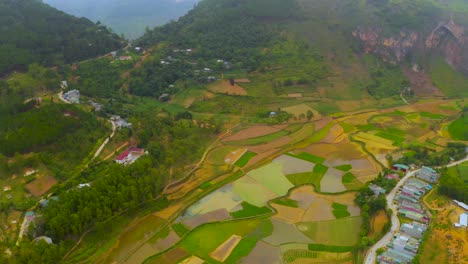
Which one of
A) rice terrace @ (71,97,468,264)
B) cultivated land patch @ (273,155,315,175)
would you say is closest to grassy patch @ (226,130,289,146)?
rice terrace @ (71,97,468,264)

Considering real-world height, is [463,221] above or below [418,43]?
below

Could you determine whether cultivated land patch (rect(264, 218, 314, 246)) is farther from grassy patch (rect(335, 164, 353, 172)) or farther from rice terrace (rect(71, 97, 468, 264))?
grassy patch (rect(335, 164, 353, 172))

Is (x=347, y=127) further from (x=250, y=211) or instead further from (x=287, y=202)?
(x=250, y=211)

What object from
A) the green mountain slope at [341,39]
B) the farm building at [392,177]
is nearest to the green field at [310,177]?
the farm building at [392,177]

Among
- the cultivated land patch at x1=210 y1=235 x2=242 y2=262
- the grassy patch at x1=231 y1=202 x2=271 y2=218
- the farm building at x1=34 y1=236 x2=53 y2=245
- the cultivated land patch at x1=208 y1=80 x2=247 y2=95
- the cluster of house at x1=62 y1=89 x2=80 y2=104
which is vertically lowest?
the cultivated land patch at x1=210 y1=235 x2=242 y2=262

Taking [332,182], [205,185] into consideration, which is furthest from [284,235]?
[332,182]

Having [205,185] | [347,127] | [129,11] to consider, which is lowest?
[205,185]
